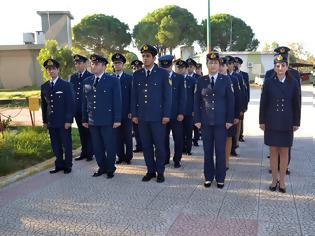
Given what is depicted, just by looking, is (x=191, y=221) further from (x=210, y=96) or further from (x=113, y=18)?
(x=113, y=18)

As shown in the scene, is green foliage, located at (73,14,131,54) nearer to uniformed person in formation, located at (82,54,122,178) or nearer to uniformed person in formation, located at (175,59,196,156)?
uniformed person in formation, located at (175,59,196,156)

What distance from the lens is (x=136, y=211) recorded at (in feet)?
14.4

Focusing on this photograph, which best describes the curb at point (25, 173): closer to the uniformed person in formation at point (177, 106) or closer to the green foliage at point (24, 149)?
the green foliage at point (24, 149)

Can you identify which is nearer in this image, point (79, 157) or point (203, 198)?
point (203, 198)

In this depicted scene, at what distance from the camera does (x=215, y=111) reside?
505cm

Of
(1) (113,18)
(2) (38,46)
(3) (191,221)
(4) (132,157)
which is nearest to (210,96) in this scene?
(3) (191,221)

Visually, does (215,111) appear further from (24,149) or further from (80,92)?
(24,149)

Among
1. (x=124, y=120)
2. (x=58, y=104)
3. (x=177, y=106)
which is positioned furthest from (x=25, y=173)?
(x=177, y=106)

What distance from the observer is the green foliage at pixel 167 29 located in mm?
49188

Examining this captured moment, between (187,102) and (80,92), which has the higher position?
(80,92)

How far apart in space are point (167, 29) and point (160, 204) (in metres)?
46.4

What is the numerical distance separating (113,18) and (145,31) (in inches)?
240

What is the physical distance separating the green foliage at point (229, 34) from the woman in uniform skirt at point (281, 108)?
50.9 m

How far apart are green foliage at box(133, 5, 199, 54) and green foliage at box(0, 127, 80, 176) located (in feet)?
137
